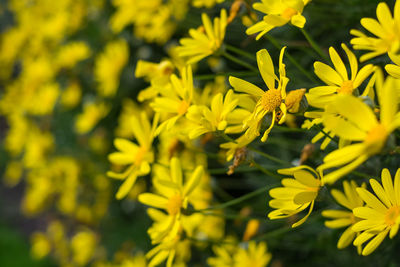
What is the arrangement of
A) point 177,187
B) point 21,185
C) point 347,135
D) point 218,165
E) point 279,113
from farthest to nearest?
1. point 21,185
2. point 218,165
3. point 177,187
4. point 279,113
5. point 347,135

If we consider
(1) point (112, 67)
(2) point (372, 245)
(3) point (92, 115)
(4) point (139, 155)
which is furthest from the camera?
(3) point (92, 115)

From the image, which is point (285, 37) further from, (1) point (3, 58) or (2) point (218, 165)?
(1) point (3, 58)

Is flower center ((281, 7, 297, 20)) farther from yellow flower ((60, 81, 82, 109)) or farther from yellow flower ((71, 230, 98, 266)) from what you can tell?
yellow flower ((71, 230, 98, 266))

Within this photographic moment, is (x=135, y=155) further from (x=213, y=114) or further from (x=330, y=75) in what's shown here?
(x=330, y=75)

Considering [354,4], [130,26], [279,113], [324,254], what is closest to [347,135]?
[279,113]

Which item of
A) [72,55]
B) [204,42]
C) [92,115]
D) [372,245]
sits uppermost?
[204,42]

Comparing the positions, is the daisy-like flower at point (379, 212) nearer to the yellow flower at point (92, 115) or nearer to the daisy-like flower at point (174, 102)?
the daisy-like flower at point (174, 102)

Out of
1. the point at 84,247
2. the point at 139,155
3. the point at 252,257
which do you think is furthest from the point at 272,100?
the point at 84,247

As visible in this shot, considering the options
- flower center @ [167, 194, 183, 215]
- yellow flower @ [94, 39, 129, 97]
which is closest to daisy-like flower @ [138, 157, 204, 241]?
flower center @ [167, 194, 183, 215]
